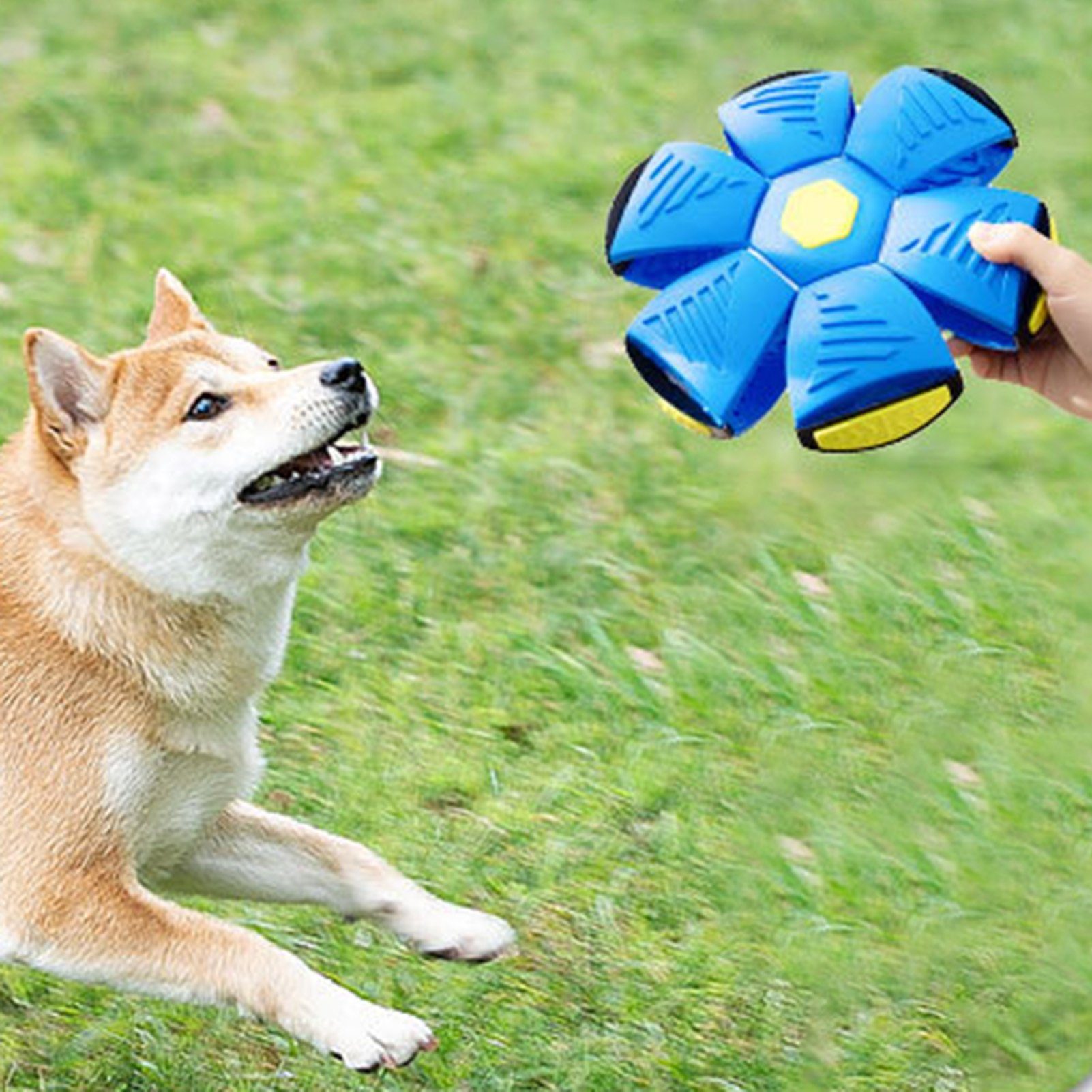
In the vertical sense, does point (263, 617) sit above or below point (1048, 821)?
above

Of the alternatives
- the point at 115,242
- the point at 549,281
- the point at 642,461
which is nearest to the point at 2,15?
the point at 115,242

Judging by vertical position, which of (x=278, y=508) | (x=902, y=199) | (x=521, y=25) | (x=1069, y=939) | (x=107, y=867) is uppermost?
(x=902, y=199)

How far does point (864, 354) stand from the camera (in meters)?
4.03

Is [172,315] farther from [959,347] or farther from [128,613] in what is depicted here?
[959,347]

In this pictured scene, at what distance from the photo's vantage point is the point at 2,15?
9148 millimetres

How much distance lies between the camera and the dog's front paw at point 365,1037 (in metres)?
4.11

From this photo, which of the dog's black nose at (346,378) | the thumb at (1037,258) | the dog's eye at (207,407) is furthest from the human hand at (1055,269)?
the dog's eye at (207,407)

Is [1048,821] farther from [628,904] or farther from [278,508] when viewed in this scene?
[278,508]

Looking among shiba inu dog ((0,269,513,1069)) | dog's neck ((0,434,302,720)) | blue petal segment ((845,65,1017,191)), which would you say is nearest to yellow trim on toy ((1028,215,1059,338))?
blue petal segment ((845,65,1017,191))

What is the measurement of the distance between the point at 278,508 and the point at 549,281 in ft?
11.6

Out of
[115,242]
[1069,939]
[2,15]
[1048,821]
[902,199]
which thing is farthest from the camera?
[2,15]

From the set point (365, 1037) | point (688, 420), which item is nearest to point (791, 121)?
point (688, 420)

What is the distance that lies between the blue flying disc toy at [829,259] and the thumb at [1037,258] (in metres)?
0.04

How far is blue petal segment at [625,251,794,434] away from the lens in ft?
13.6
